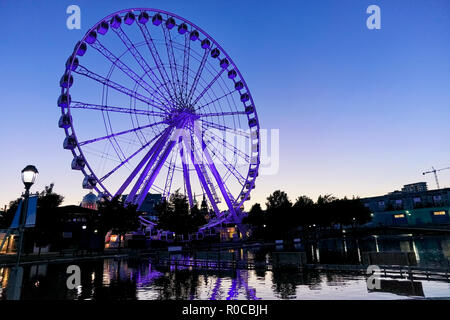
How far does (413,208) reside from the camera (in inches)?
4028

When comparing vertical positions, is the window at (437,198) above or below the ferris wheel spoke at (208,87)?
below

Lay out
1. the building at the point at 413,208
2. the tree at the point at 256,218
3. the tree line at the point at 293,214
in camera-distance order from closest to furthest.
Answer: the tree line at the point at 293,214 → the tree at the point at 256,218 → the building at the point at 413,208

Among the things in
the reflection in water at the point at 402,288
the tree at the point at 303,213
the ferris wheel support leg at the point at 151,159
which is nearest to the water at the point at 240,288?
the reflection in water at the point at 402,288

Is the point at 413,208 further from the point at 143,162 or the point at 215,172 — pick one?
the point at 143,162

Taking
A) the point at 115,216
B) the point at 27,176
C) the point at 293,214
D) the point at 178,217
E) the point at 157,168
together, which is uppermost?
the point at 157,168

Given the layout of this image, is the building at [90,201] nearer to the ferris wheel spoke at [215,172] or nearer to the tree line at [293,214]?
the tree line at [293,214]

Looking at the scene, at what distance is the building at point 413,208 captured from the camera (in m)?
95.1

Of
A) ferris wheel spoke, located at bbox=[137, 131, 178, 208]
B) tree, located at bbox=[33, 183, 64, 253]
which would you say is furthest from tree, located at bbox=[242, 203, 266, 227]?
tree, located at bbox=[33, 183, 64, 253]

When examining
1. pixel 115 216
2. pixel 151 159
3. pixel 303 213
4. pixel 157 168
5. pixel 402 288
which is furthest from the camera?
pixel 303 213

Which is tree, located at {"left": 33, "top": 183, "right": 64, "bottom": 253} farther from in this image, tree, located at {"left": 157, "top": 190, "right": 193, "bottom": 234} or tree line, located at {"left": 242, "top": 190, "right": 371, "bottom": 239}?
tree line, located at {"left": 242, "top": 190, "right": 371, "bottom": 239}

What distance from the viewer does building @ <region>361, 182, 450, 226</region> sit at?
9512 centimetres

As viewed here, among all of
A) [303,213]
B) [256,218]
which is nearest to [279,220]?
[256,218]

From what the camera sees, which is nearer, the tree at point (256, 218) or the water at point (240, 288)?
the water at point (240, 288)
